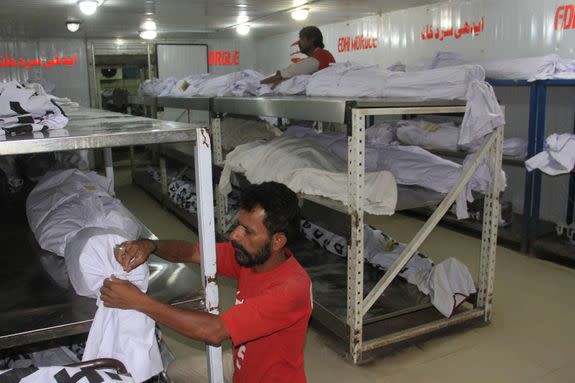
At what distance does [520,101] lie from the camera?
17.2 ft

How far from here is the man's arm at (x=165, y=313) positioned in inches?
51.7

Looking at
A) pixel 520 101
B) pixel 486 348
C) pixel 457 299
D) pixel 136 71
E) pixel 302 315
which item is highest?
pixel 136 71

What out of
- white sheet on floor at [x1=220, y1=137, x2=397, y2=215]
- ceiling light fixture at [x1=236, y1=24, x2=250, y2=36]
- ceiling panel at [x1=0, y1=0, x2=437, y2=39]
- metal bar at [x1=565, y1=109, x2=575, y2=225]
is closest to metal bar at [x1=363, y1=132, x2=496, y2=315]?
white sheet on floor at [x1=220, y1=137, x2=397, y2=215]

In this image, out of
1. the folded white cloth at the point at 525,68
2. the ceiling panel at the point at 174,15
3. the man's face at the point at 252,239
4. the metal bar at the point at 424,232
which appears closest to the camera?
the man's face at the point at 252,239

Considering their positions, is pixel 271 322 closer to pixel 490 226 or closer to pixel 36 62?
pixel 490 226

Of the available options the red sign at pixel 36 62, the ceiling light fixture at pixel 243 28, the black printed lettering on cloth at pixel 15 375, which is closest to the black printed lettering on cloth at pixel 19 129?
the black printed lettering on cloth at pixel 15 375

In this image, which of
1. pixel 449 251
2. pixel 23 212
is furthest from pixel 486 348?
pixel 23 212

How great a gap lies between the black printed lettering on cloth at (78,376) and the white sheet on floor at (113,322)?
12 centimetres

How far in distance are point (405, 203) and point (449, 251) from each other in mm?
2157

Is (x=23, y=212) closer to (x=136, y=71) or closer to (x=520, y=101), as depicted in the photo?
(x=520, y=101)

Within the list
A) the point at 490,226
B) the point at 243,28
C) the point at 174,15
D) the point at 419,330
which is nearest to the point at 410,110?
the point at 490,226

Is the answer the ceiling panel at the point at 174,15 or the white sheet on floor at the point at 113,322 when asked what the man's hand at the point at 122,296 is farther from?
the ceiling panel at the point at 174,15

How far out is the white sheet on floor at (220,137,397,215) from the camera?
2734mm

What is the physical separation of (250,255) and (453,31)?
5088 millimetres
